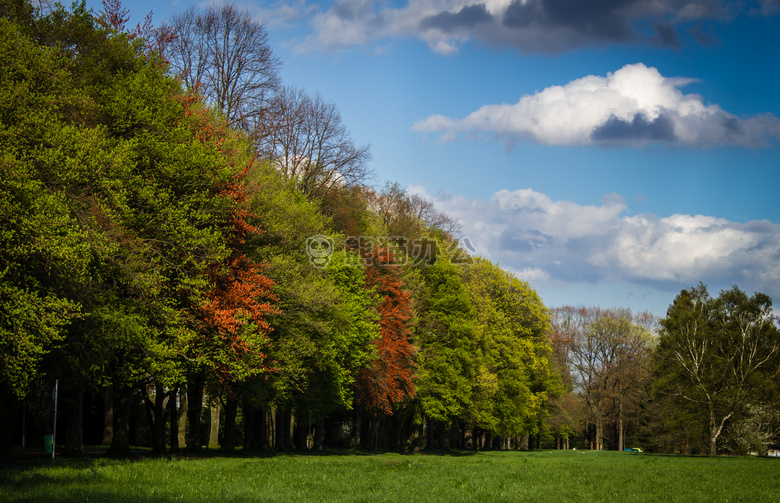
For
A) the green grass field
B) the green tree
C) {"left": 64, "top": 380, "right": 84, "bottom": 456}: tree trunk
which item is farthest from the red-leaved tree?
the green tree

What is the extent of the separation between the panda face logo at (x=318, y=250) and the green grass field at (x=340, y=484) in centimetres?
1458

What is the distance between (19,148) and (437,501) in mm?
16305

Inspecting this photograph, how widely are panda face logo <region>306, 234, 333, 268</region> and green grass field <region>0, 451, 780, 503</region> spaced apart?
14579 mm

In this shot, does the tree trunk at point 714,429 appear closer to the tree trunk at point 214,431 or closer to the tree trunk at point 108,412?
the tree trunk at point 214,431

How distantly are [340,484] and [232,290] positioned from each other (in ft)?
36.7

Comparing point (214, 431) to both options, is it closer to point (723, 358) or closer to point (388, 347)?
point (388, 347)

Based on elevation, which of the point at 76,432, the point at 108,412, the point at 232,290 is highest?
the point at 232,290

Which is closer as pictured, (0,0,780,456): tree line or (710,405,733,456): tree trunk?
(0,0,780,456): tree line

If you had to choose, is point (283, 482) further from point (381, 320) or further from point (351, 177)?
point (351, 177)

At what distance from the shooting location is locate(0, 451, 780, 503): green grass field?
17170 millimetres

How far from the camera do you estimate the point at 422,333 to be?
60.2 m

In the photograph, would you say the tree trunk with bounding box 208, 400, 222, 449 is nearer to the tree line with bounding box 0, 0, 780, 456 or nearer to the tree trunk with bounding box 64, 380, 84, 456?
the tree line with bounding box 0, 0, 780, 456

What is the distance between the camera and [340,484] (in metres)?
22.5

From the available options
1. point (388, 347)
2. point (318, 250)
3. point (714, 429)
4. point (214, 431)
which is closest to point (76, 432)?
point (318, 250)
